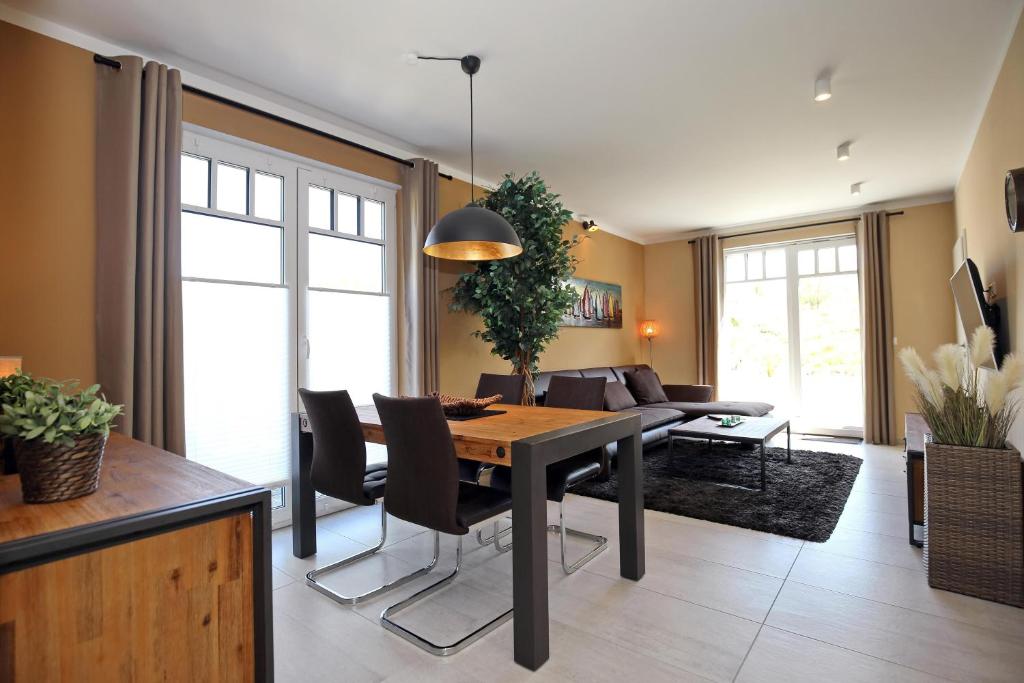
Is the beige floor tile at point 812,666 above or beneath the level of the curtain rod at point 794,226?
beneath

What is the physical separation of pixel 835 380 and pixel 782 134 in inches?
143

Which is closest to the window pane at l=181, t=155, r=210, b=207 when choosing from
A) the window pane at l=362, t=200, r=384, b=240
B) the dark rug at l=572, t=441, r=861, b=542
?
the window pane at l=362, t=200, r=384, b=240

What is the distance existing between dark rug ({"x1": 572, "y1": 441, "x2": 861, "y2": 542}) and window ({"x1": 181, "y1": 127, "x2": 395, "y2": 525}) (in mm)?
2086

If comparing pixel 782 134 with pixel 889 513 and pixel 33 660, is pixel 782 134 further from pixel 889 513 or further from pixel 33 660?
pixel 33 660

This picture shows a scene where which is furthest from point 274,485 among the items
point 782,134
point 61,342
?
point 782,134

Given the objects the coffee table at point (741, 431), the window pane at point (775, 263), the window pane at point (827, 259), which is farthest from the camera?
the window pane at point (775, 263)

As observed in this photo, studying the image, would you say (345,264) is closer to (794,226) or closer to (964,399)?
(964,399)

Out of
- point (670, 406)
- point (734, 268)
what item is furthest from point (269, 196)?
point (734, 268)

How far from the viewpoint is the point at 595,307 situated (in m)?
6.44

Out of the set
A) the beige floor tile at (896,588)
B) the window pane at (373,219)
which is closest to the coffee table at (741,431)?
the beige floor tile at (896,588)

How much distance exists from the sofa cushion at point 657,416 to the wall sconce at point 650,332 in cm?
169

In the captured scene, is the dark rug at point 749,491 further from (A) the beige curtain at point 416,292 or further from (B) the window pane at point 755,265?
(B) the window pane at point 755,265

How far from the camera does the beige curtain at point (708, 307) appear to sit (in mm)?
6859

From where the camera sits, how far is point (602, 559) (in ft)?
8.88
